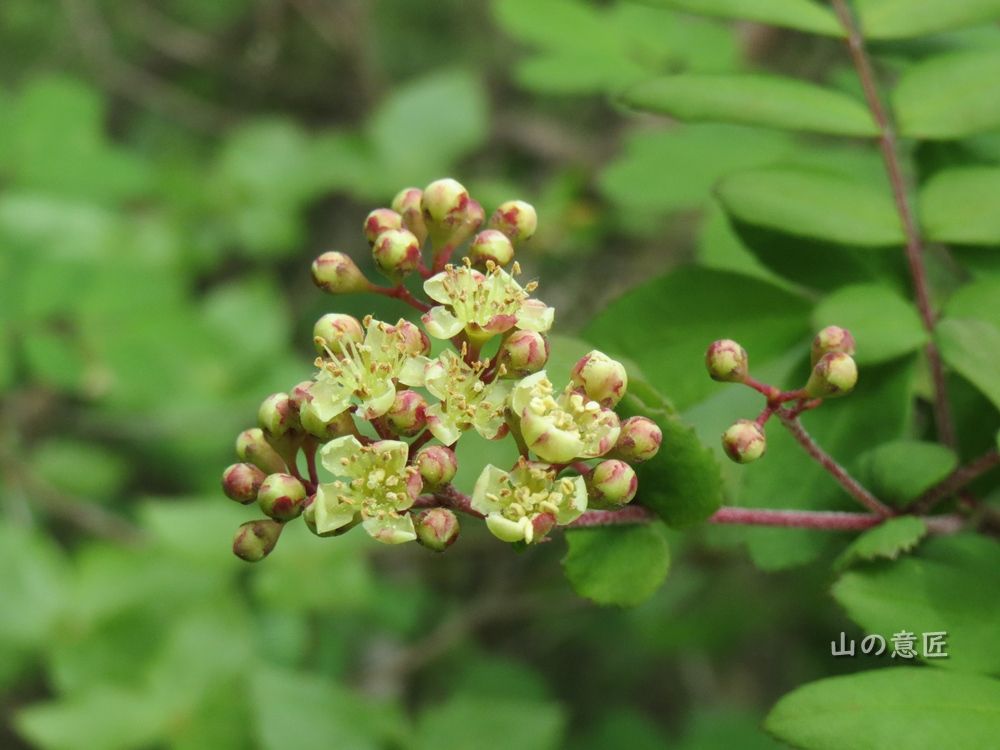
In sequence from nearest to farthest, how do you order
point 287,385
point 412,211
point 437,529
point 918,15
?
1. point 437,529
2. point 412,211
3. point 918,15
4. point 287,385

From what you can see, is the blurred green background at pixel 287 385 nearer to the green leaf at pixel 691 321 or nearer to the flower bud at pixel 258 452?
the green leaf at pixel 691 321

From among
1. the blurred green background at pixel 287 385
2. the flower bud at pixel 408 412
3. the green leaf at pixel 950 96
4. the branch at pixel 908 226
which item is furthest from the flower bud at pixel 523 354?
the green leaf at pixel 950 96

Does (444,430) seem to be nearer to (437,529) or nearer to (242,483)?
(437,529)

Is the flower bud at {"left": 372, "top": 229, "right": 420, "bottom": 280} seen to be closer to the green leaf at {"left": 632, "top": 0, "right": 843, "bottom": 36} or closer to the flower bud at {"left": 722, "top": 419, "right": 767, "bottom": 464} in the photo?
the flower bud at {"left": 722, "top": 419, "right": 767, "bottom": 464}

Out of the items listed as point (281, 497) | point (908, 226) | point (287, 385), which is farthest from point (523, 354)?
point (287, 385)

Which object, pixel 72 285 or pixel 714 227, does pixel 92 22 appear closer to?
pixel 72 285
